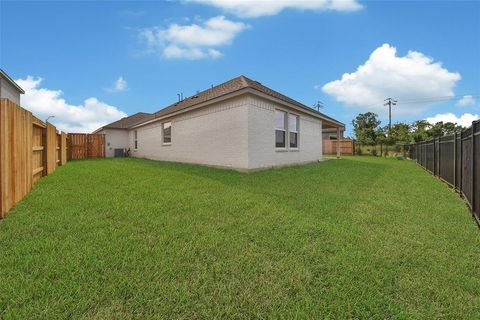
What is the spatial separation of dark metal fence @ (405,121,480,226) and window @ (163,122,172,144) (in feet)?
40.3

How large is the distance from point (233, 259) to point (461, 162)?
266 inches

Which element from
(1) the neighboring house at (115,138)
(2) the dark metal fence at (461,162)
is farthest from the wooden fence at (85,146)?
(2) the dark metal fence at (461,162)

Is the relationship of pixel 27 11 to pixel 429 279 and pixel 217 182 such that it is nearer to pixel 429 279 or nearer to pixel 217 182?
→ pixel 217 182

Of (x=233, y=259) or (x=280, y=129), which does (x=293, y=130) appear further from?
(x=233, y=259)

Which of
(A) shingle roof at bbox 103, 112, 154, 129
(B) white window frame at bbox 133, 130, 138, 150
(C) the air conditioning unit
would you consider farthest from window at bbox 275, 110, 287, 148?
(C) the air conditioning unit

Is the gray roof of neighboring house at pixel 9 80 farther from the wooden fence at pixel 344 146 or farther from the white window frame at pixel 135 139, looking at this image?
→ the wooden fence at pixel 344 146

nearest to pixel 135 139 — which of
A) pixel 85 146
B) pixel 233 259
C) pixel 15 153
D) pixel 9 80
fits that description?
pixel 85 146

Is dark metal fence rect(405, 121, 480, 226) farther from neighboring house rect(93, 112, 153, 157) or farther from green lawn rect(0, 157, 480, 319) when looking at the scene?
neighboring house rect(93, 112, 153, 157)

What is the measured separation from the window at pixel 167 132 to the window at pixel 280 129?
636cm

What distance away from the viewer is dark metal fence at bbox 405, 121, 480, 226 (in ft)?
14.8

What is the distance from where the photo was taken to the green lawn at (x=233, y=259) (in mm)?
1980

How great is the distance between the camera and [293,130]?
12234 millimetres

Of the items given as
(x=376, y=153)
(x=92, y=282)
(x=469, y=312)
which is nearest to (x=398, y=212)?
(x=469, y=312)

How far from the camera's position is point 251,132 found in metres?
9.17
